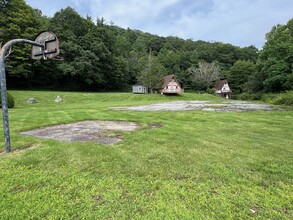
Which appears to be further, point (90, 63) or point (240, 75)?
point (240, 75)

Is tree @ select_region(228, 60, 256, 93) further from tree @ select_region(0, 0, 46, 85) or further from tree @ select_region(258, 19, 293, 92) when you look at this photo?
tree @ select_region(0, 0, 46, 85)

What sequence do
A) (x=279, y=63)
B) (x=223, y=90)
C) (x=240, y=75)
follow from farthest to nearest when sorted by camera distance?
1. (x=240, y=75)
2. (x=223, y=90)
3. (x=279, y=63)

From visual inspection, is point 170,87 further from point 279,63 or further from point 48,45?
point 48,45

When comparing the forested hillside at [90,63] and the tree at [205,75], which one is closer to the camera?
the forested hillside at [90,63]

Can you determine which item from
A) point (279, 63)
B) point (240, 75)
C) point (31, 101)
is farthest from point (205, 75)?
point (31, 101)

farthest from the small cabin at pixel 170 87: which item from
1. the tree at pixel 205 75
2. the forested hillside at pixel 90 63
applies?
the tree at pixel 205 75

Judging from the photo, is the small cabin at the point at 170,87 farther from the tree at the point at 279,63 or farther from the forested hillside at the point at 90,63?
the tree at the point at 279,63

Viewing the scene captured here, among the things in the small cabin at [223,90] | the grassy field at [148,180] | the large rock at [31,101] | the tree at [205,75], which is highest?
the tree at [205,75]

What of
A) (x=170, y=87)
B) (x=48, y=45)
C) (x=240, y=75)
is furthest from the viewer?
(x=240, y=75)

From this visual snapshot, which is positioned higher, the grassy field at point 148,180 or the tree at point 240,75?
the tree at point 240,75

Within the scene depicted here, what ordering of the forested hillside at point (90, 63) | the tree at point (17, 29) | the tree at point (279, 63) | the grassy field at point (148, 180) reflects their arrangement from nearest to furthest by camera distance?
1. the grassy field at point (148, 180)
2. the tree at point (17, 29)
3. the forested hillside at point (90, 63)
4. the tree at point (279, 63)

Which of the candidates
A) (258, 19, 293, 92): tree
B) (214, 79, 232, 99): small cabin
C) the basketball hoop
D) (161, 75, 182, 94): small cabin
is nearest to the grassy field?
the basketball hoop

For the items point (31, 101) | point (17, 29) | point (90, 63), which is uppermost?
point (17, 29)

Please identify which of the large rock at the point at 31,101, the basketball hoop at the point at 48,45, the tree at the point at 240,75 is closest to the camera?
the basketball hoop at the point at 48,45
